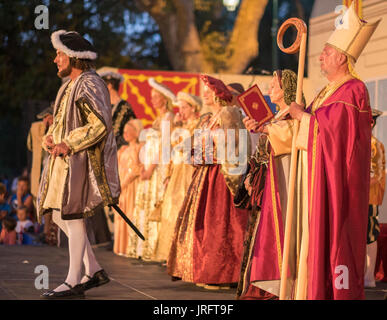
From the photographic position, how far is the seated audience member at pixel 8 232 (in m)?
10.5

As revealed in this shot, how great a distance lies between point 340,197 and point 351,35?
98cm

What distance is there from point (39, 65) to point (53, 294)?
12810 mm

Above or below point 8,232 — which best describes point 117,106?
above

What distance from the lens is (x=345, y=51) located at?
4.88 metres

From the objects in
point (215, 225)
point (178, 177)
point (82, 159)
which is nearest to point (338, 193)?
point (82, 159)

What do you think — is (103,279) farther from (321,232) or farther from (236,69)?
(236,69)

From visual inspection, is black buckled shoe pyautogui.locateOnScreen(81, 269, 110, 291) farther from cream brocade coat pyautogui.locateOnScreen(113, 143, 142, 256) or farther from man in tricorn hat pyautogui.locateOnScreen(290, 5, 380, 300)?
cream brocade coat pyautogui.locateOnScreen(113, 143, 142, 256)

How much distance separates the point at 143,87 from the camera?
481 inches

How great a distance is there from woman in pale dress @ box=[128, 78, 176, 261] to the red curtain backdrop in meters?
2.59

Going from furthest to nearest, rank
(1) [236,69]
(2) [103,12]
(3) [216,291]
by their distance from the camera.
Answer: (2) [103,12], (1) [236,69], (3) [216,291]

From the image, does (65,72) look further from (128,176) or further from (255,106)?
(128,176)

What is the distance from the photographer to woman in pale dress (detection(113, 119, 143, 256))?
9.83 meters

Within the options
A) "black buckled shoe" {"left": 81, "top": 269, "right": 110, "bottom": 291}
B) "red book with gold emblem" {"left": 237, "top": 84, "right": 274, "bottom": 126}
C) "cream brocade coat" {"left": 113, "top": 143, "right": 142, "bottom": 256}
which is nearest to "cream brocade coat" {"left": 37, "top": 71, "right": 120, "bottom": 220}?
"black buckled shoe" {"left": 81, "top": 269, "right": 110, "bottom": 291}
